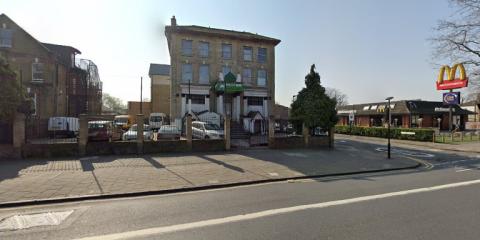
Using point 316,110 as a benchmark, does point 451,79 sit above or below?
above

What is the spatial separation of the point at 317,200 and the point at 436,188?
13.3 ft

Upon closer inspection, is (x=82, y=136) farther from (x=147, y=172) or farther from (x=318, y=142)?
(x=318, y=142)

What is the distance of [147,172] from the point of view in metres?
9.99

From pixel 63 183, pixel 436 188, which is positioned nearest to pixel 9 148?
pixel 63 183

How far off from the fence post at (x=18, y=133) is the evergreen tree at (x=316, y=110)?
1598 cm

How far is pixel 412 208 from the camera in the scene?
5.91 meters

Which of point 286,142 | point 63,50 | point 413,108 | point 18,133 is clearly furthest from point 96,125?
point 413,108

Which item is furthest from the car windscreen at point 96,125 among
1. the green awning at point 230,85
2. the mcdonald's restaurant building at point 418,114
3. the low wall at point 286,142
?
the mcdonald's restaurant building at point 418,114

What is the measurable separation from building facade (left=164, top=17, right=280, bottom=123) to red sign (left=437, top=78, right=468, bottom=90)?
18002 mm

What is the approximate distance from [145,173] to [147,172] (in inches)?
7.4

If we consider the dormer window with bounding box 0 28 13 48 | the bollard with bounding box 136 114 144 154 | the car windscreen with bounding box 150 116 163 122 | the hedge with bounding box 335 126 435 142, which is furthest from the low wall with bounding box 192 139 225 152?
the dormer window with bounding box 0 28 13 48

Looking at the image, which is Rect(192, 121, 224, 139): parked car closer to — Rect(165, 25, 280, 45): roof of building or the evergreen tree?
the evergreen tree

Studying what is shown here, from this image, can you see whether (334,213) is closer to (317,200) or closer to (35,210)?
(317,200)

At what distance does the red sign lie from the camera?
84.8 feet
